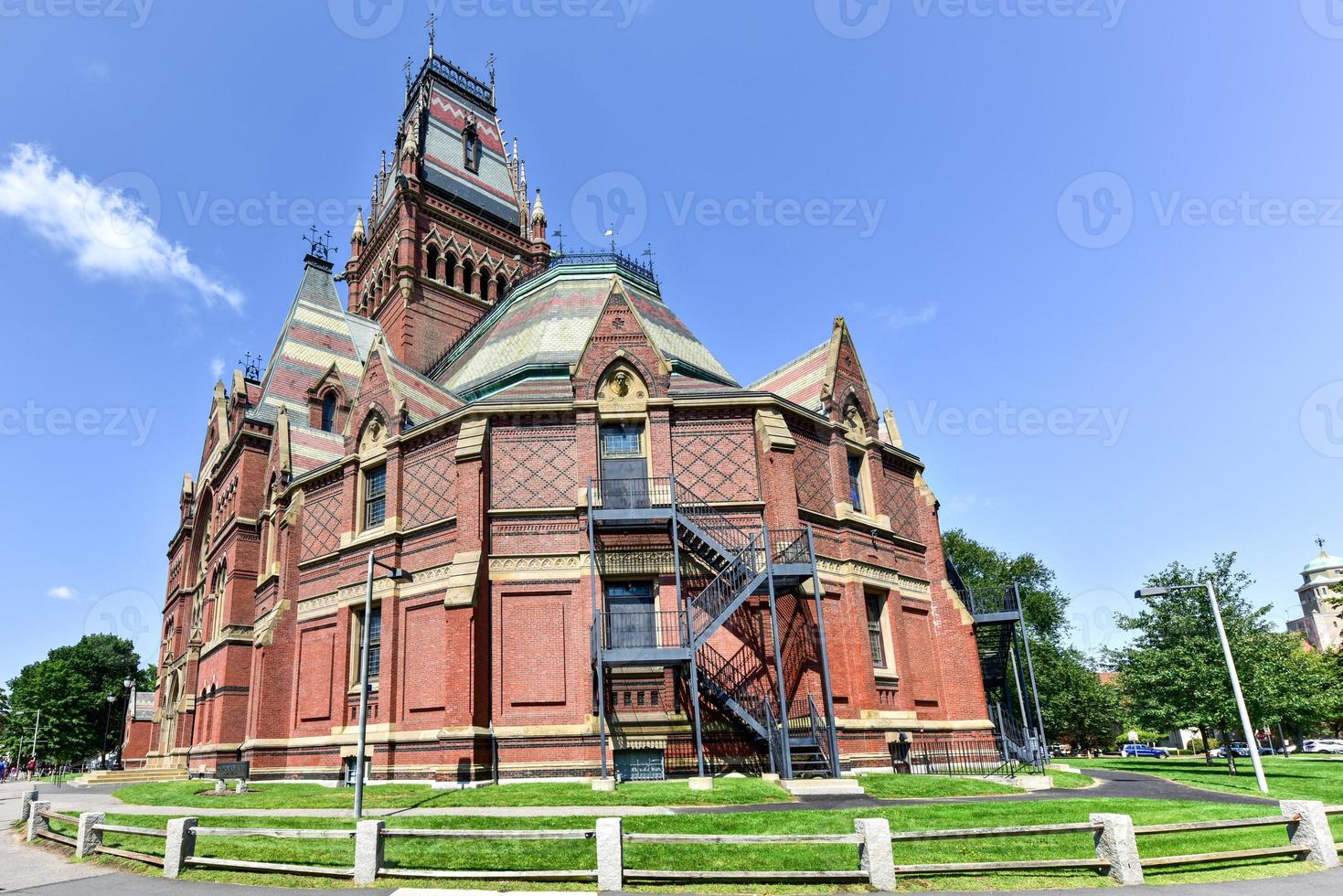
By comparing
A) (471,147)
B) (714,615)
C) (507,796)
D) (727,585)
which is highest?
(471,147)

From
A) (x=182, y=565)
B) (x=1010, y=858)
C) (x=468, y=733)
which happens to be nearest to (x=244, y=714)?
(x=468, y=733)

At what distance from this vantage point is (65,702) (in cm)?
8256

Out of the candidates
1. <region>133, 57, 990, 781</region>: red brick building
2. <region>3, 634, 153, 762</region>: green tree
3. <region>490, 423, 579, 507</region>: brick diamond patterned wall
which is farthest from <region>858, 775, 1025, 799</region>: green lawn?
<region>3, 634, 153, 762</region>: green tree

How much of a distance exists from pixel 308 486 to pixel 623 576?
46.5 feet

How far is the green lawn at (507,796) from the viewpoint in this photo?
16938 mm

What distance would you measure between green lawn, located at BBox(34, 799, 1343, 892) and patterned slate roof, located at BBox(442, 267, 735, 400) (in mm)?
17917

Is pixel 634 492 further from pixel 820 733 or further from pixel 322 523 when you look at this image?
pixel 322 523

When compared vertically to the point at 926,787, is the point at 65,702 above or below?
above

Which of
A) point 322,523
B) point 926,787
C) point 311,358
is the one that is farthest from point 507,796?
point 311,358

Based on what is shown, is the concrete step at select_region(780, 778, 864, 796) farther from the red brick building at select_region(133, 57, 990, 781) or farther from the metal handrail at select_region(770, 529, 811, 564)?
the metal handrail at select_region(770, 529, 811, 564)

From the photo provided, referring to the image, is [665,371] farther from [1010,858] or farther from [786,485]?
[1010,858]

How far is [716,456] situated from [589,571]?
17.2 feet

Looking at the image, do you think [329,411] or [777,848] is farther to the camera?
[329,411]

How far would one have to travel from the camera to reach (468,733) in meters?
21.6
